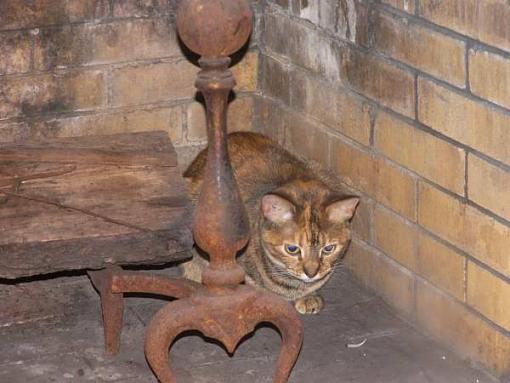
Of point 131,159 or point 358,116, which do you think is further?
point 358,116

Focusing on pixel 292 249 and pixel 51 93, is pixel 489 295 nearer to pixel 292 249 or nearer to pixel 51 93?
pixel 292 249

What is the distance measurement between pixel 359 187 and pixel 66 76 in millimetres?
1381

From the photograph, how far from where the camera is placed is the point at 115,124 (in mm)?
5223

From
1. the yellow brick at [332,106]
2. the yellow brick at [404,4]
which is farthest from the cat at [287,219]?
the yellow brick at [404,4]

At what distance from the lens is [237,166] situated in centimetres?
490

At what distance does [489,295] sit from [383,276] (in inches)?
29.9

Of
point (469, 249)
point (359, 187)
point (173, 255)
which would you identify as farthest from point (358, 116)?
point (173, 255)

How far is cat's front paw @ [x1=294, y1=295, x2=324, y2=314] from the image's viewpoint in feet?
15.3

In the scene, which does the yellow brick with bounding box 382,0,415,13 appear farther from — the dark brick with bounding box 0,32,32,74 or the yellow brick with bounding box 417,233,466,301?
the dark brick with bounding box 0,32,32,74

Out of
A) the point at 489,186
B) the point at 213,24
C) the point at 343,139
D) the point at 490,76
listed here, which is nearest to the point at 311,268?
the point at 343,139

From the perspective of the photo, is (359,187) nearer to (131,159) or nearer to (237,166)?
(237,166)

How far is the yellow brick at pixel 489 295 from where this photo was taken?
12.8 feet

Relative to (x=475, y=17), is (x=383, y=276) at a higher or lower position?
lower

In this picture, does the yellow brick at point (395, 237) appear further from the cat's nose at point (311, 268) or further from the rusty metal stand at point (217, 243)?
the rusty metal stand at point (217, 243)
